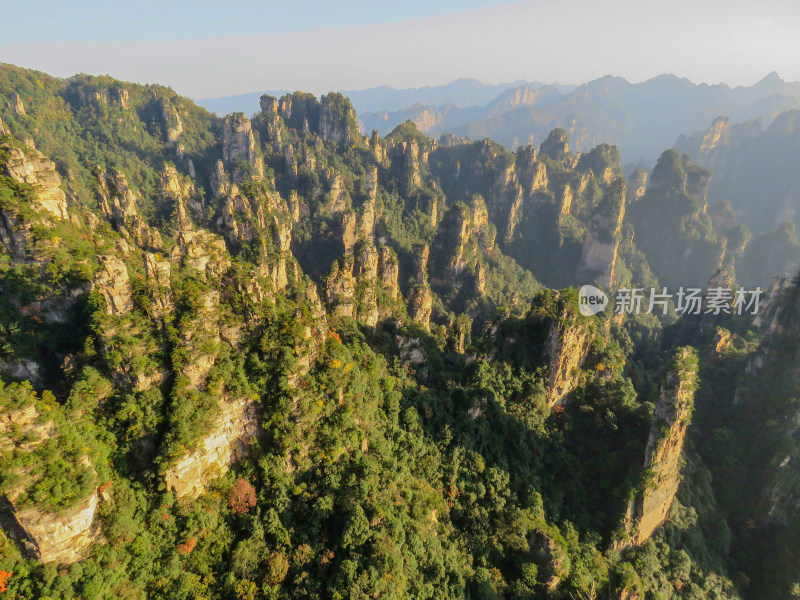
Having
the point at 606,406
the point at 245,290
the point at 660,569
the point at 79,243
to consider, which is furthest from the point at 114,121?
the point at 660,569

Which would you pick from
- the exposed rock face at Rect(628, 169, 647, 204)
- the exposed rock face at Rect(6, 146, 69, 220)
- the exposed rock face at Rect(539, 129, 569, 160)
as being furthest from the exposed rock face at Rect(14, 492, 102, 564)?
the exposed rock face at Rect(539, 129, 569, 160)

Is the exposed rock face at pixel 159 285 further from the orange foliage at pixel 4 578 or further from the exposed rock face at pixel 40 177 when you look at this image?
the orange foliage at pixel 4 578

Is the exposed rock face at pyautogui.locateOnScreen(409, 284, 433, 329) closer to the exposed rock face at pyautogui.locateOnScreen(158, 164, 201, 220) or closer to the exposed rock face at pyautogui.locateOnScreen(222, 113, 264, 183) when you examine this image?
the exposed rock face at pyautogui.locateOnScreen(158, 164, 201, 220)

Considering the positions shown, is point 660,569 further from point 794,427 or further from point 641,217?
point 641,217

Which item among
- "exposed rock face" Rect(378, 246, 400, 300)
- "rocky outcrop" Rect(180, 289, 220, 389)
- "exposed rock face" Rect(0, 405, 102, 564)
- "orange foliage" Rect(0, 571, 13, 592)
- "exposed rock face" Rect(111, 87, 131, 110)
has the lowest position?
"exposed rock face" Rect(378, 246, 400, 300)

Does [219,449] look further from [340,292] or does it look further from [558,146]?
[558,146]

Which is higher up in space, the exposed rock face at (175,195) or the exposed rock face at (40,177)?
the exposed rock face at (40,177)

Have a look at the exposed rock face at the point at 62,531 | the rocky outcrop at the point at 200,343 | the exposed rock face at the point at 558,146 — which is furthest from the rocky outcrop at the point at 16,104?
the exposed rock face at the point at 558,146
